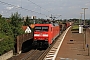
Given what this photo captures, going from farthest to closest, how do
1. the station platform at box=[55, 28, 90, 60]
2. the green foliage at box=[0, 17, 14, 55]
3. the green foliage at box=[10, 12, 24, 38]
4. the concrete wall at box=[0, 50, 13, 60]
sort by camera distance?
the green foliage at box=[10, 12, 24, 38] < the green foliage at box=[0, 17, 14, 55] < the station platform at box=[55, 28, 90, 60] < the concrete wall at box=[0, 50, 13, 60]

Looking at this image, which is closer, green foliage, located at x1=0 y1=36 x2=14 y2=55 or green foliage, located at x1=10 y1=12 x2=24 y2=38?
green foliage, located at x1=0 y1=36 x2=14 y2=55

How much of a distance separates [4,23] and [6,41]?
435 centimetres

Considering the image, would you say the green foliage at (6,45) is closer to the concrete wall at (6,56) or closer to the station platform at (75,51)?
the concrete wall at (6,56)

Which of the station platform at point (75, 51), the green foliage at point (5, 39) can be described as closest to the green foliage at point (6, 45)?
the green foliage at point (5, 39)

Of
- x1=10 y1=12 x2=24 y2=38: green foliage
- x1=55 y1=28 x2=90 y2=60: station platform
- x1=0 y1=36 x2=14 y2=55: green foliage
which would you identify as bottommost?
x1=55 y1=28 x2=90 y2=60: station platform

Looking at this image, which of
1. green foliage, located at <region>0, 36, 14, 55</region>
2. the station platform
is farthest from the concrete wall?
the station platform

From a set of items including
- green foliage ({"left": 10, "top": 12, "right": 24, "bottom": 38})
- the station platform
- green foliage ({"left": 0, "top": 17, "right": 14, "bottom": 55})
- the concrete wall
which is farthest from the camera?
green foliage ({"left": 10, "top": 12, "right": 24, "bottom": 38})

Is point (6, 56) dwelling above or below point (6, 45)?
below

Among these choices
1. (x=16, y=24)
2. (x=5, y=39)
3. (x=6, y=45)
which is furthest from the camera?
(x=16, y=24)

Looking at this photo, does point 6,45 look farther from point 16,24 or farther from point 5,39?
point 16,24

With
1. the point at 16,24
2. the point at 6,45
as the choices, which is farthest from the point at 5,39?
the point at 16,24

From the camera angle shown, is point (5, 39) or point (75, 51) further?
point (75, 51)

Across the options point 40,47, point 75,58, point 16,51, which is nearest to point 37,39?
point 40,47

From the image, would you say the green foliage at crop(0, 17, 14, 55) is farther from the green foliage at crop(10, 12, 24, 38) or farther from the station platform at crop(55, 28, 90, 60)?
the station platform at crop(55, 28, 90, 60)
